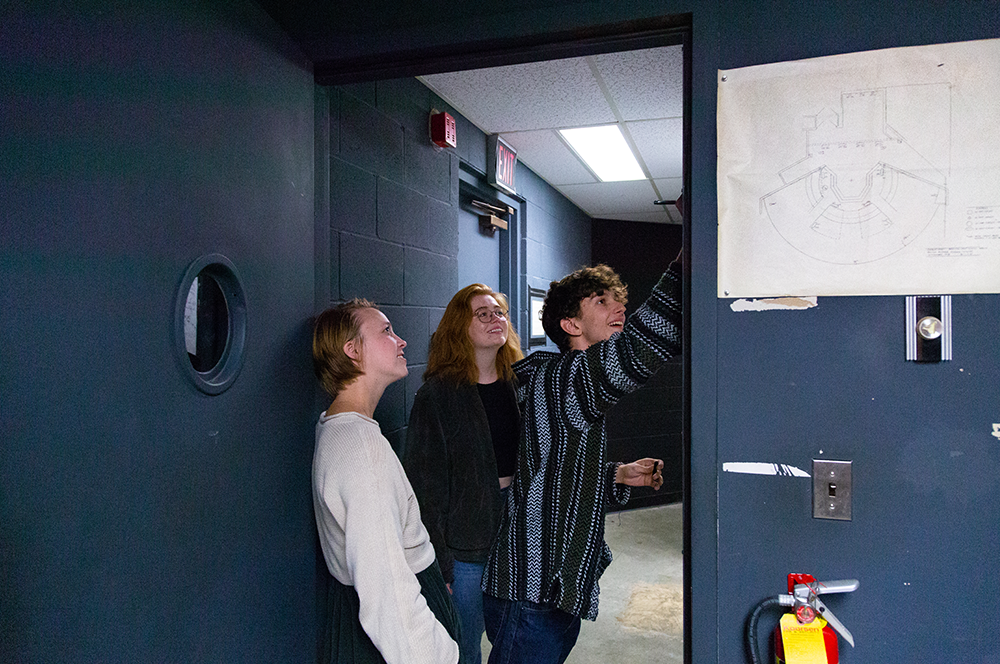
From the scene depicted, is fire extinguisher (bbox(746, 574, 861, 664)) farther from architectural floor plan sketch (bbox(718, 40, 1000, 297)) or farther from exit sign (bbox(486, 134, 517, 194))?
exit sign (bbox(486, 134, 517, 194))

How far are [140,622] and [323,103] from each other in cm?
122

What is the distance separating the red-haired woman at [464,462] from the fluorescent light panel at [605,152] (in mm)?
1672

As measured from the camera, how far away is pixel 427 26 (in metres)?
1.40

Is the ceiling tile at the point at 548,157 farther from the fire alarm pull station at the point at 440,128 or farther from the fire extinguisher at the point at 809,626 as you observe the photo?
the fire extinguisher at the point at 809,626

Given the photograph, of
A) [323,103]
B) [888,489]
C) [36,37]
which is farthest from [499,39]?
[888,489]

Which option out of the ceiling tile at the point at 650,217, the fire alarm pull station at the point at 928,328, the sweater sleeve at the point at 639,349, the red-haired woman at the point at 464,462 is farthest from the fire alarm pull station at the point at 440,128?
the ceiling tile at the point at 650,217

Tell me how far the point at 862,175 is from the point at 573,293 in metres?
0.79

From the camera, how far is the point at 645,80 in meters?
2.60

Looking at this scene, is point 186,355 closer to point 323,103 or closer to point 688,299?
point 323,103

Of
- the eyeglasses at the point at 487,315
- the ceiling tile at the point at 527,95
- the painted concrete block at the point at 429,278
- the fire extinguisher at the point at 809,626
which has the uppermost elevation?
the ceiling tile at the point at 527,95

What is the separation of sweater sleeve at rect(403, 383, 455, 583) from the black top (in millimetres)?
170

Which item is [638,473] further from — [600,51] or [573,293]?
[600,51]

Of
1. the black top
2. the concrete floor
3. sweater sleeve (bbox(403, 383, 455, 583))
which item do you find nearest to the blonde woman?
sweater sleeve (bbox(403, 383, 455, 583))

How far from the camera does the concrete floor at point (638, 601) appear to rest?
9.75ft
